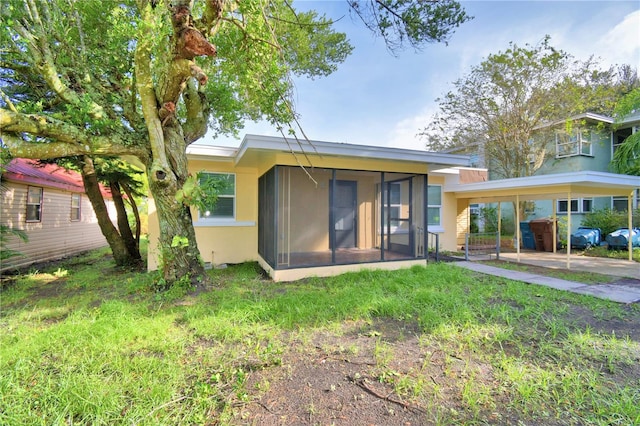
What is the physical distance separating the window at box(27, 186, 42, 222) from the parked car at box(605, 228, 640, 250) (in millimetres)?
18651

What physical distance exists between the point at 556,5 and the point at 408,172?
586 centimetres

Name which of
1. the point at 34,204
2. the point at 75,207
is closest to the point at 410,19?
the point at 34,204

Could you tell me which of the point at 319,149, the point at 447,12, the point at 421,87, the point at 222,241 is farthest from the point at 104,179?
the point at 421,87

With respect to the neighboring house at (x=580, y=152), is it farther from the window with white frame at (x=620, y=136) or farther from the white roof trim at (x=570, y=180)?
the white roof trim at (x=570, y=180)

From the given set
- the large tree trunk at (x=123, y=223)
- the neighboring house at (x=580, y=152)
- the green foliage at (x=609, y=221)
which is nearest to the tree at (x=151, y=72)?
the large tree trunk at (x=123, y=223)

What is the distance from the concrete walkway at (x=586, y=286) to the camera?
187 inches

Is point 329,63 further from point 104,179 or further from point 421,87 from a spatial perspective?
point 104,179

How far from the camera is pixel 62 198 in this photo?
33.0 feet

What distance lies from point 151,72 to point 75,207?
32.4 ft

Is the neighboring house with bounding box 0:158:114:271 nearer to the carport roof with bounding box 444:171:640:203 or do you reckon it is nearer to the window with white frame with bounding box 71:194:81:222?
the window with white frame with bounding box 71:194:81:222

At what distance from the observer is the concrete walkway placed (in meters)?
4.74

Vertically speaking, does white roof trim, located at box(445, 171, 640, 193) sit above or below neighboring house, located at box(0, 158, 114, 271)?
above

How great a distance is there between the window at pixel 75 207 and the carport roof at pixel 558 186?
1406 centimetres

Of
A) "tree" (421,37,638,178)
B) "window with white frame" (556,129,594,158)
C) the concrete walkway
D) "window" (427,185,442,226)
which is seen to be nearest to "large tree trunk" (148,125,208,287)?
the concrete walkway
